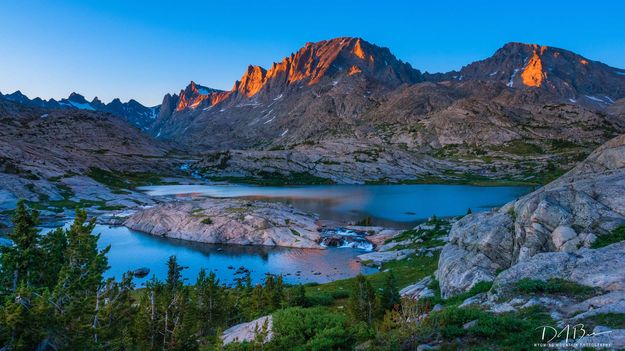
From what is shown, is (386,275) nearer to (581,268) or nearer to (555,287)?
(581,268)

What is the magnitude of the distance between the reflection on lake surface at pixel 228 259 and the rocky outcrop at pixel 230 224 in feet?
10.5

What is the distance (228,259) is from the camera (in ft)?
295

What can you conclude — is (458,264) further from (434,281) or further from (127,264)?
(127,264)

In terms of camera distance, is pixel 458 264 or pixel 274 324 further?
pixel 458 264

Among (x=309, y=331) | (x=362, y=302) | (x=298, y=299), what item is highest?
(x=309, y=331)

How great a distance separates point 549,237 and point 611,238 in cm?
384

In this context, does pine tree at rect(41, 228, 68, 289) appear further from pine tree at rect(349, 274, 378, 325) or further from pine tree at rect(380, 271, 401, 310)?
pine tree at rect(380, 271, 401, 310)

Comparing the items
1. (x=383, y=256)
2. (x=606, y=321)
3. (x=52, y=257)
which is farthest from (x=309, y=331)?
(x=383, y=256)

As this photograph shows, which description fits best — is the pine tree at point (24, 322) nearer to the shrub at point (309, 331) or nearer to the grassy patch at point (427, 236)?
the shrub at point (309, 331)

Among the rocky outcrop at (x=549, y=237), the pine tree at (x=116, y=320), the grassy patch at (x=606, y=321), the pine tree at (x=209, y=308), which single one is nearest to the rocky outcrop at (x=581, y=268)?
the rocky outcrop at (x=549, y=237)

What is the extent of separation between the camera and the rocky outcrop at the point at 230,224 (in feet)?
335

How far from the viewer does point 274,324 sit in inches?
863

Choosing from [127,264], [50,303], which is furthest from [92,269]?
[127,264]

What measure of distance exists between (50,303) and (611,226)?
34.9 m
